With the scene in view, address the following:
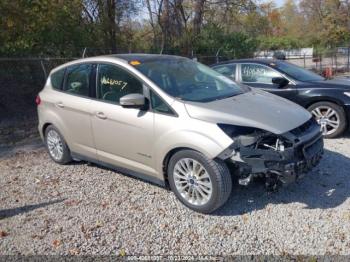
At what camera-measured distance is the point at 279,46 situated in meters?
49.2

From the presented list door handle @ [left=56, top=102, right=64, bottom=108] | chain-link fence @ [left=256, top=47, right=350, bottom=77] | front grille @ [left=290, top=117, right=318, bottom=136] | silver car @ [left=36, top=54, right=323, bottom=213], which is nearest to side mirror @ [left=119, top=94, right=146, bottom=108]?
silver car @ [left=36, top=54, right=323, bottom=213]

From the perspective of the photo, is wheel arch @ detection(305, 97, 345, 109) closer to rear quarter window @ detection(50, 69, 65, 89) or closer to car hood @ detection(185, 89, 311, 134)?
car hood @ detection(185, 89, 311, 134)

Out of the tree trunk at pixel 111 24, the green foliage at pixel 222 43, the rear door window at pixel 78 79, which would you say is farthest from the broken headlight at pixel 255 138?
the green foliage at pixel 222 43

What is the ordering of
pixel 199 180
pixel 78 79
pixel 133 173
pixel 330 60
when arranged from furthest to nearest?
pixel 330 60, pixel 78 79, pixel 133 173, pixel 199 180

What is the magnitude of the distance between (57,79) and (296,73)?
4.49 metres

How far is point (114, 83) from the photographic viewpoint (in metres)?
4.78

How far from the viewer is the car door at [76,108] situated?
5.05m

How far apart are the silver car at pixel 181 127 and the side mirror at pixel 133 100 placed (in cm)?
1

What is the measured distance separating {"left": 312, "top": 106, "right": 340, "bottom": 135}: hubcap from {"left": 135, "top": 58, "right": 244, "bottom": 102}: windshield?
237 centimetres

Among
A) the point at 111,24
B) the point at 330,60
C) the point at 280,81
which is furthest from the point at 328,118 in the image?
the point at 330,60

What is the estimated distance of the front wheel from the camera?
654 centimetres

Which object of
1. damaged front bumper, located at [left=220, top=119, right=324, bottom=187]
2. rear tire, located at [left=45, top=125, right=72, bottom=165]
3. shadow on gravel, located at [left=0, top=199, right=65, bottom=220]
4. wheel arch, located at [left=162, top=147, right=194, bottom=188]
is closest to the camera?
damaged front bumper, located at [left=220, top=119, right=324, bottom=187]

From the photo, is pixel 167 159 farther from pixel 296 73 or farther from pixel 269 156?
pixel 296 73

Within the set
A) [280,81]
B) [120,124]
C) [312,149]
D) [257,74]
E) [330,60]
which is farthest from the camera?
[330,60]
